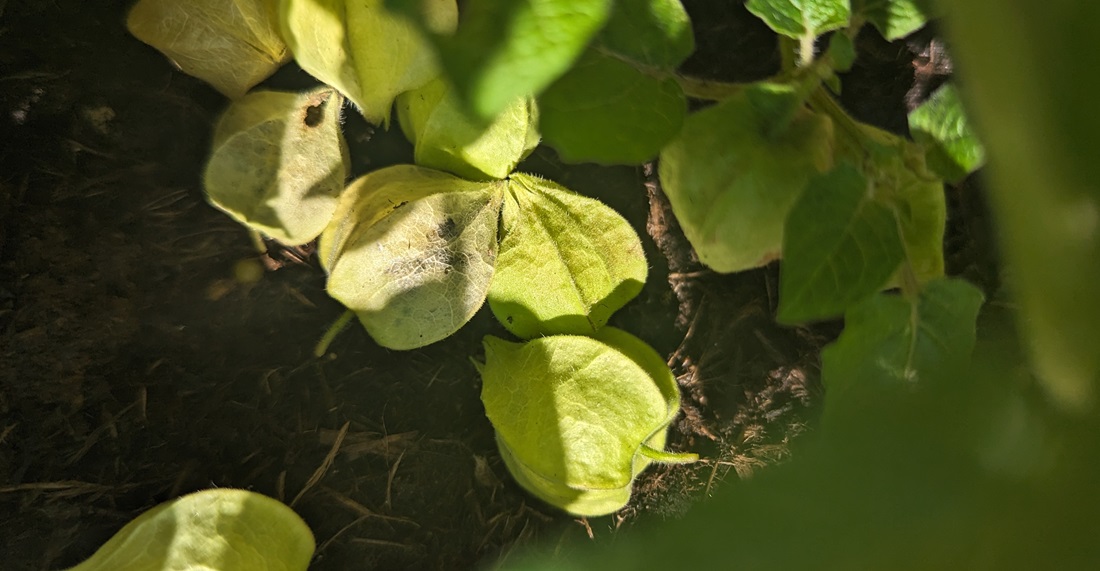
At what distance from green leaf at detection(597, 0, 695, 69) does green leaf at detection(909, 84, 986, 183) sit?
0.24m

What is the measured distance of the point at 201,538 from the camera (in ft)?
2.72

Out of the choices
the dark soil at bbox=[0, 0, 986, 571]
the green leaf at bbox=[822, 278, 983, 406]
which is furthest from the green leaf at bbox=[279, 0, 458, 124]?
the green leaf at bbox=[822, 278, 983, 406]

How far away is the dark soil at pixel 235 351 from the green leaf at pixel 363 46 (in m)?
0.23

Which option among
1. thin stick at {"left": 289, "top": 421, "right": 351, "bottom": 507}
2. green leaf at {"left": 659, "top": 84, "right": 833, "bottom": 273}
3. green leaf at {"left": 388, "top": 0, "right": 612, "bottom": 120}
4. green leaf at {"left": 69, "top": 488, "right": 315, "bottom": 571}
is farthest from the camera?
thin stick at {"left": 289, "top": 421, "right": 351, "bottom": 507}

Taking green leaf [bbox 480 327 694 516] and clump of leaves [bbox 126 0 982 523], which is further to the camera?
green leaf [bbox 480 327 694 516]

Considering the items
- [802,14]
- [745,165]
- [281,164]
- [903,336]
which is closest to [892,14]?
[802,14]

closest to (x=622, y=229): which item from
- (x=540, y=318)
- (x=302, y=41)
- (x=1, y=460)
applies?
(x=540, y=318)

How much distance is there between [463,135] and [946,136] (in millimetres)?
464

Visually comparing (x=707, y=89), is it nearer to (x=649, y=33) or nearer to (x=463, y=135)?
(x=649, y=33)

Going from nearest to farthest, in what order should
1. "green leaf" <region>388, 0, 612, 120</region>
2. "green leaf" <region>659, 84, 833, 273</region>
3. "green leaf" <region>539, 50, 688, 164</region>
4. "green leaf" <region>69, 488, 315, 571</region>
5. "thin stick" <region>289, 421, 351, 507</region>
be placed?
1. "green leaf" <region>388, 0, 612, 120</region>
2. "green leaf" <region>539, 50, 688, 164</region>
3. "green leaf" <region>659, 84, 833, 273</region>
4. "green leaf" <region>69, 488, 315, 571</region>
5. "thin stick" <region>289, 421, 351, 507</region>

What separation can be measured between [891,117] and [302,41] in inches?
29.0

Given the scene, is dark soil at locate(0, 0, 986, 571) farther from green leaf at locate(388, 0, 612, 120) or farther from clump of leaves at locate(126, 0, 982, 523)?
green leaf at locate(388, 0, 612, 120)

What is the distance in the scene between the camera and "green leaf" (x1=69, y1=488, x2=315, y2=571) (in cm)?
82

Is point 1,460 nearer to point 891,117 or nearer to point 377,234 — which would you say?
point 377,234
